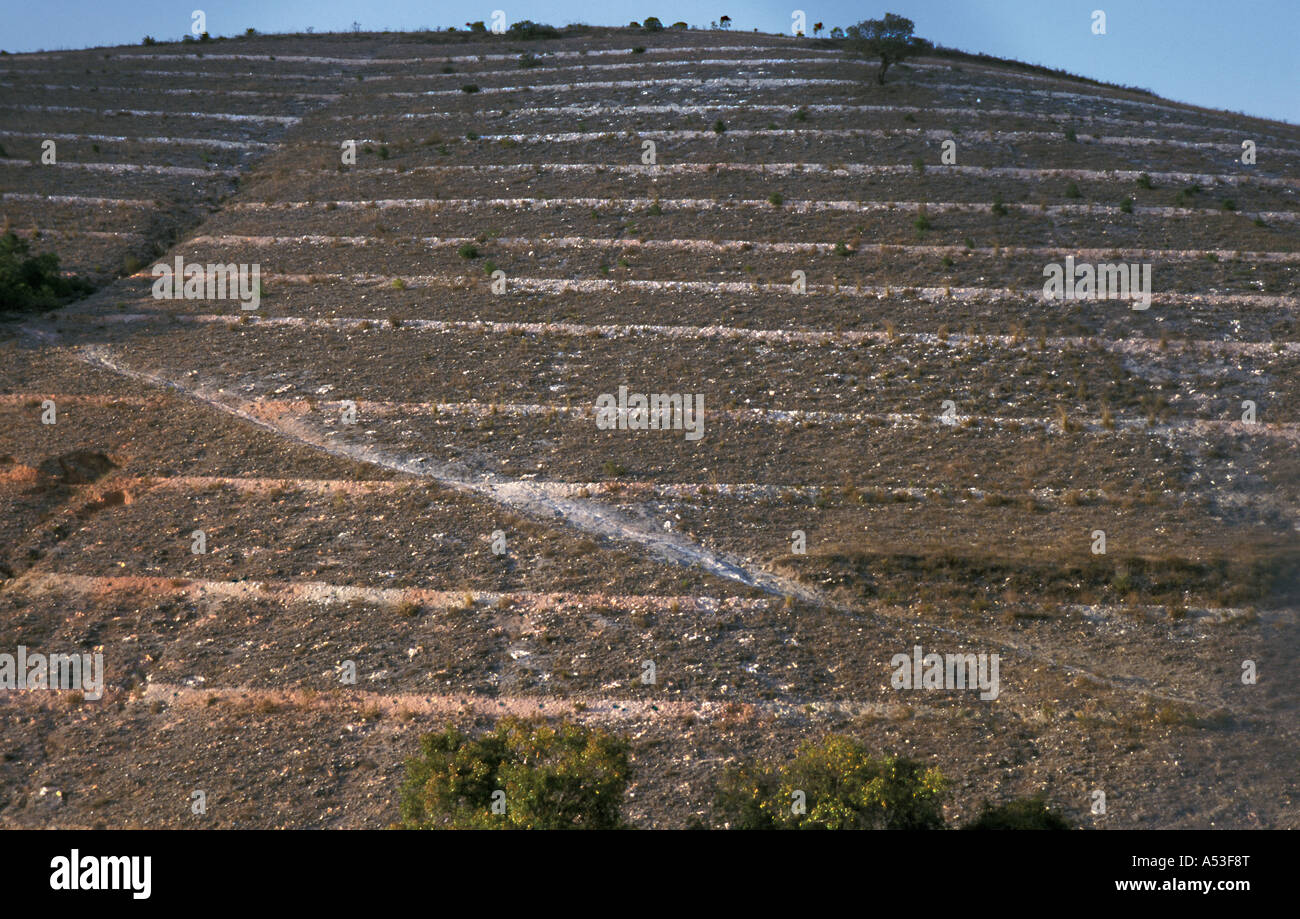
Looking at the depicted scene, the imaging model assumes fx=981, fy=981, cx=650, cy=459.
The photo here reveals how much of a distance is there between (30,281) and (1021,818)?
30993 mm

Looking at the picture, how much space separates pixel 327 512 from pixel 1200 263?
83.7 ft

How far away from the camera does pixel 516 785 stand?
381 inches

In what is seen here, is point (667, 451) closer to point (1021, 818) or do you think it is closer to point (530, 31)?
point (1021, 818)

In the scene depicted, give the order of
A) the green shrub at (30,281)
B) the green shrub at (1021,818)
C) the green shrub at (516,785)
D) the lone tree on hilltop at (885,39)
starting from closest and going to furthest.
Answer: the green shrub at (516,785) → the green shrub at (1021,818) → the green shrub at (30,281) → the lone tree on hilltop at (885,39)

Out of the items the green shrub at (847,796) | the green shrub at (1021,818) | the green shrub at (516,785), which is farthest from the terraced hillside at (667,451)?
the green shrub at (847,796)

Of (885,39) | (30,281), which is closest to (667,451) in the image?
(30,281)

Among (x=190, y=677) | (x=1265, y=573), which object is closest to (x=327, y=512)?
(x=190, y=677)

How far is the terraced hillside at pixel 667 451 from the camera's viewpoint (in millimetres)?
13945

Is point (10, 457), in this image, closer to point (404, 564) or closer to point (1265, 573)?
point (404, 564)

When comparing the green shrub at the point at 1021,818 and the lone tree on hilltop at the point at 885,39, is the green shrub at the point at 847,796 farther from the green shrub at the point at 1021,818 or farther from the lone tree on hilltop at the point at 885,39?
the lone tree on hilltop at the point at 885,39

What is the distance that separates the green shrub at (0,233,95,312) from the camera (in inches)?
1132

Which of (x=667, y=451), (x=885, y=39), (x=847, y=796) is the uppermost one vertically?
(x=885, y=39)

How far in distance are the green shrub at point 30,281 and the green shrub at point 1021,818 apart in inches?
1162

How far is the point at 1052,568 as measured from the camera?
16.8 meters
